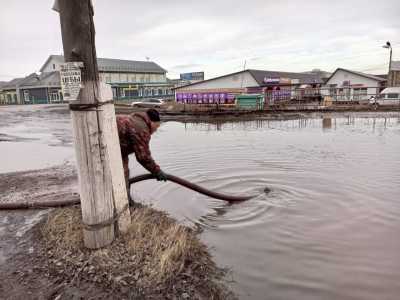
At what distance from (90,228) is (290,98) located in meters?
36.1

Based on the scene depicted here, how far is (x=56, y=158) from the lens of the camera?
944 cm

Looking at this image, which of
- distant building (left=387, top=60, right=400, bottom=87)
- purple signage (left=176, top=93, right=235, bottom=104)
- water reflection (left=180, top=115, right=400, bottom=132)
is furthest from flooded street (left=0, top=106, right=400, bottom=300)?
distant building (left=387, top=60, right=400, bottom=87)

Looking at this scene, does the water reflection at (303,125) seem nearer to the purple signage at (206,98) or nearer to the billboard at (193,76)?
the purple signage at (206,98)

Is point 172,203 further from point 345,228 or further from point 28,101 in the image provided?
point 28,101

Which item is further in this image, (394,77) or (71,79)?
(394,77)

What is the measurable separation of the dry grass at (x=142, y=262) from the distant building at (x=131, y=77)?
55.1 meters

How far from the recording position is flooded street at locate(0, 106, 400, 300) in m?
3.35

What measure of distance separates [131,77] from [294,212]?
205 ft

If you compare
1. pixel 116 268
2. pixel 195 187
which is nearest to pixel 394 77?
pixel 195 187

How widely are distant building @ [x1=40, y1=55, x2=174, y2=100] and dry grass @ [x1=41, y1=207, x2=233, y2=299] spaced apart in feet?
181

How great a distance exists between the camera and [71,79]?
277 cm

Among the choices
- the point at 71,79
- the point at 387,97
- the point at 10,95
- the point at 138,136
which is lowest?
the point at 138,136

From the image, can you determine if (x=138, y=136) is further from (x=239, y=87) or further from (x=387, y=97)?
(x=387, y=97)

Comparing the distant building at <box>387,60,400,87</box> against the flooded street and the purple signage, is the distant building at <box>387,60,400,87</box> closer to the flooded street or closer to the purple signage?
the purple signage
